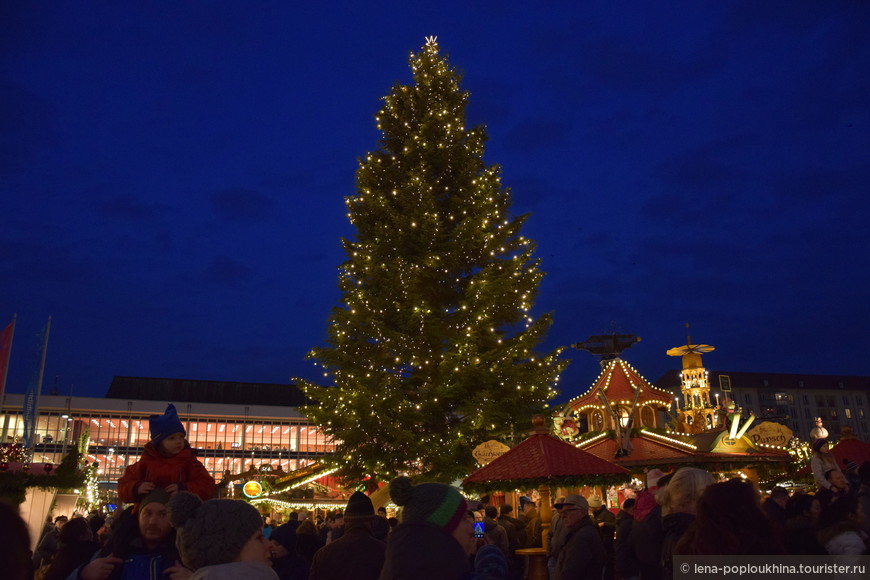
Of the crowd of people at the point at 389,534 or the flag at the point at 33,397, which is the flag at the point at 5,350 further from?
the crowd of people at the point at 389,534

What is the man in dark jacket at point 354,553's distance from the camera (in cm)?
500

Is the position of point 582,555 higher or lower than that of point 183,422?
lower

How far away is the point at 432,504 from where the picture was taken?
3.28 meters

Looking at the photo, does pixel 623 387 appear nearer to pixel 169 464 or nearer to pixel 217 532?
pixel 169 464

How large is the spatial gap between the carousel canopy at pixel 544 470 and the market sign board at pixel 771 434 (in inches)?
535

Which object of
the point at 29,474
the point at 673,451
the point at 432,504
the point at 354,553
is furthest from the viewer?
the point at 673,451

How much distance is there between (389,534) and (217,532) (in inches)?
65.7

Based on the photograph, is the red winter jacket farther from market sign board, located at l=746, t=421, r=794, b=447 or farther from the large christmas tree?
market sign board, located at l=746, t=421, r=794, b=447

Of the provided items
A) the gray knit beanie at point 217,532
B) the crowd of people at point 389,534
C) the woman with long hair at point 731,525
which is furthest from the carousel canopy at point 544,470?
the gray knit beanie at point 217,532

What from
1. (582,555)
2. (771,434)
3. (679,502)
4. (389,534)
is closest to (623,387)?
(771,434)

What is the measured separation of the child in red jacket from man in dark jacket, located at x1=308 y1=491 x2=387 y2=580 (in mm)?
1058

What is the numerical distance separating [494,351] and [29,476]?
1124 cm

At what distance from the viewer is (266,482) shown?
78.4 feet

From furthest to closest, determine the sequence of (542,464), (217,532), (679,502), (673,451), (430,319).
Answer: (673,451)
(430,319)
(542,464)
(679,502)
(217,532)
